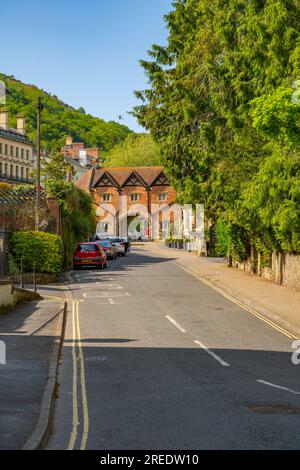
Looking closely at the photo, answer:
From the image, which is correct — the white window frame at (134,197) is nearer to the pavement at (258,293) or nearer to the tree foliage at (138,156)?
the tree foliage at (138,156)

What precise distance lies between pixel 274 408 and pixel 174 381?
232cm

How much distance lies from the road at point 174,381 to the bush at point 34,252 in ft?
30.3

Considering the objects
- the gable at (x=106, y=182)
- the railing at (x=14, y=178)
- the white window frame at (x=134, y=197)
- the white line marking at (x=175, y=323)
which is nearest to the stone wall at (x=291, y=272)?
the white line marking at (x=175, y=323)

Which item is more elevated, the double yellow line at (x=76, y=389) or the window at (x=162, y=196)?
the window at (x=162, y=196)

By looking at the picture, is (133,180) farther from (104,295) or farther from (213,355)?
(213,355)

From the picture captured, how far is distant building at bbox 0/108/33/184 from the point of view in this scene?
111 m

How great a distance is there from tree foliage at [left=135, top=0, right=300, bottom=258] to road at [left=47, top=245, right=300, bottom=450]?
5175mm

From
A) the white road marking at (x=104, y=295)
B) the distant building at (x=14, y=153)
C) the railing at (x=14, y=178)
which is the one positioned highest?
the distant building at (x=14, y=153)

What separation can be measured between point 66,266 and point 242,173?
15667 mm

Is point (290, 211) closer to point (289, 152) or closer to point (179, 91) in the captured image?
point (289, 152)

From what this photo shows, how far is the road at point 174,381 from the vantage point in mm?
8242

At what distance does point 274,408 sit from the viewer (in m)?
9.84

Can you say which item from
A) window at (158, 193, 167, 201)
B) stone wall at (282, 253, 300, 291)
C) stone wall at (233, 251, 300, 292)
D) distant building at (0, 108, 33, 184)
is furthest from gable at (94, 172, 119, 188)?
stone wall at (282, 253, 300, 291)

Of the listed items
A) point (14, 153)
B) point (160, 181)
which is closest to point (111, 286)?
point (160, 181)
